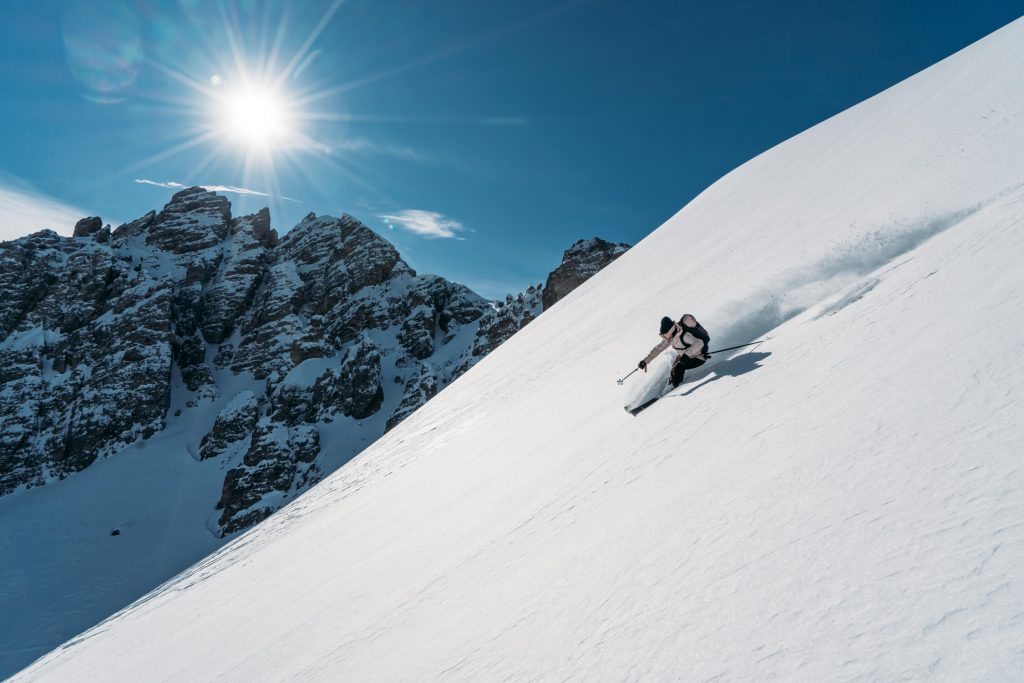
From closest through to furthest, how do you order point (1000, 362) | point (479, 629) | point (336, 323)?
1. point (1000, 362)
2. point (479, 629)
3. point (336, 323)

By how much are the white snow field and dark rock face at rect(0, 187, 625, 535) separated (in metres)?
70.4

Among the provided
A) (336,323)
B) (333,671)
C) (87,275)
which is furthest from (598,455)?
(87,275)

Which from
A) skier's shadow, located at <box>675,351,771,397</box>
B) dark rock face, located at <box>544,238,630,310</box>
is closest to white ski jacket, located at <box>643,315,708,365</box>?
skier's shadow, located at <box>675,351,771,397</box>

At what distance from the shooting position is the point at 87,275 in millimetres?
96188

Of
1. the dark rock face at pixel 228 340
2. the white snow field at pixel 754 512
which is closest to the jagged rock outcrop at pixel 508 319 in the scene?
the dark rock face at pixel 228 340

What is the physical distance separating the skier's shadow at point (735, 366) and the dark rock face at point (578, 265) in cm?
8641

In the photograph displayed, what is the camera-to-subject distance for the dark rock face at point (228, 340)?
7944 centimetres

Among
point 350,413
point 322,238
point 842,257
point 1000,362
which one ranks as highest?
point 322,238

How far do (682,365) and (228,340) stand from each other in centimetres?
11914

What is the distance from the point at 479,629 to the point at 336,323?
116 m

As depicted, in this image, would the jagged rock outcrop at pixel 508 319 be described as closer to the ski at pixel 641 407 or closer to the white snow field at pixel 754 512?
the white snow field at pixel 754 512

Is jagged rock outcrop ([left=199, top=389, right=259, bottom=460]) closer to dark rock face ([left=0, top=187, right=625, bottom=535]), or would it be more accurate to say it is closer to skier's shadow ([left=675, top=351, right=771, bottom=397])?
dark rock face ([left=0, top=187, right=625, bottom=535])

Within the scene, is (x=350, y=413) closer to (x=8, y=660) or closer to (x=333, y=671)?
(x=8, y=660)

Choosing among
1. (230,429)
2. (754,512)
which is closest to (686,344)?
(754,512)
